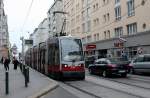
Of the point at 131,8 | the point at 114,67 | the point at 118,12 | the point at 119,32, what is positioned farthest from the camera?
the point at 118,12

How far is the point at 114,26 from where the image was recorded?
172 ft

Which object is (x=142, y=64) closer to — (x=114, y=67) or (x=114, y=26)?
(x=114, y=67)

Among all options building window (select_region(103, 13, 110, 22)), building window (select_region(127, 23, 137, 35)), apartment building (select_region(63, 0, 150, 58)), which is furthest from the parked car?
building window (select_region(103, 13, 110, 22))

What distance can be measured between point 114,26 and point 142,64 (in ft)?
74.3

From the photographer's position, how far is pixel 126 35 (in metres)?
46.5

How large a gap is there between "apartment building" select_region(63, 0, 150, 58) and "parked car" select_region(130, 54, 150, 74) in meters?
6.81

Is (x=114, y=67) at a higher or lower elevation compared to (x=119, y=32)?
lower

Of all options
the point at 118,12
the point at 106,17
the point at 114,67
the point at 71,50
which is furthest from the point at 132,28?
the point at 71,50

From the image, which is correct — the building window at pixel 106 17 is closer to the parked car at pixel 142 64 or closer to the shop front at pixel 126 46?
the shop front at pixel 126 46

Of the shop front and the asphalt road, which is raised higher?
the shop front

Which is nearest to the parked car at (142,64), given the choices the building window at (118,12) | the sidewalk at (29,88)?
the sidewalk at (29,88)

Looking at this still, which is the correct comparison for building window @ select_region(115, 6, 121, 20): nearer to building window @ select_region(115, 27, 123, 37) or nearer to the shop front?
building window @ select_region(115, 27, 123, 37)

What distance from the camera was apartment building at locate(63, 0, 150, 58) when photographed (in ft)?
139

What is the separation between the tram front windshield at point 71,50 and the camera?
24359 mm
